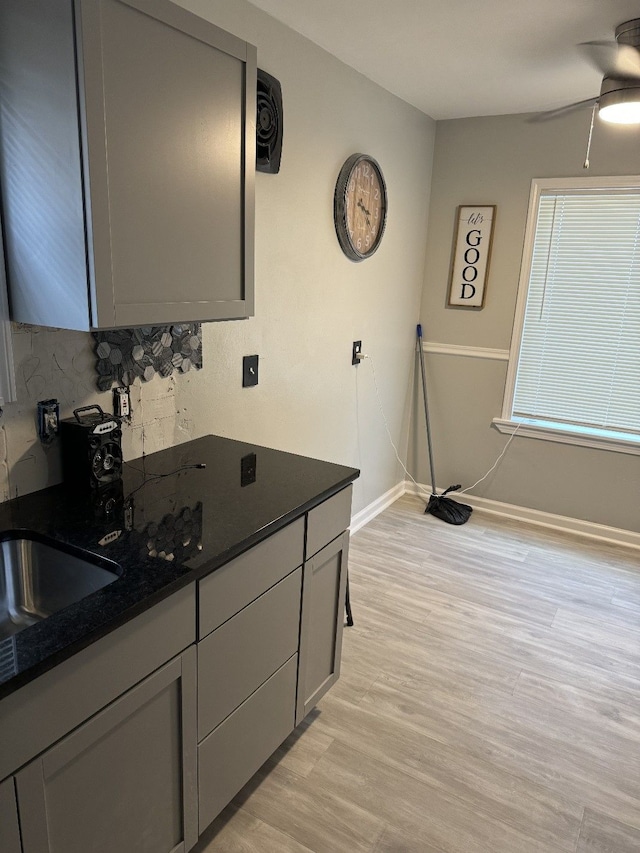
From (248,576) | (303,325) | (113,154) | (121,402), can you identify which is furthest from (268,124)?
(248,576)

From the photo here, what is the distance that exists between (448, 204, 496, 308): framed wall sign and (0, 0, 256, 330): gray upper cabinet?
7.70 feet

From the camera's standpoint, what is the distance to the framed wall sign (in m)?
A: 3.65

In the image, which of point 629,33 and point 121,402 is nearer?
point 121,402

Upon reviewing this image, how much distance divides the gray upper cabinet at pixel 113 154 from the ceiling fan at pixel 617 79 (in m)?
1.55

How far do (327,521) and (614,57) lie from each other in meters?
2.22

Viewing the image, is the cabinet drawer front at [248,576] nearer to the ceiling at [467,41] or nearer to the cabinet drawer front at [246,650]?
the cabinet drawer front at [246,650]

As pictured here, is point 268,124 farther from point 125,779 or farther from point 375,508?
point 375,508

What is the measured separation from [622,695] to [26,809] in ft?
6.99

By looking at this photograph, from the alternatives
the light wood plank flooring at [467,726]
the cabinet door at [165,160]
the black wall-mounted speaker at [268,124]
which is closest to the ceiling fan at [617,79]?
the black wall-mounted speaker at [268,124]

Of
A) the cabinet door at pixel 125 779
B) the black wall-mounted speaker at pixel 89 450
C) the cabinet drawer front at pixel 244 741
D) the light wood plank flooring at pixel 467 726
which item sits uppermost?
the black wall-mounted speaker at pixel 89 450

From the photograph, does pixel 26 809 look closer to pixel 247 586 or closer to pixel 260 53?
pixel 247 586

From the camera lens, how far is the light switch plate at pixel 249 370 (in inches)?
93.9

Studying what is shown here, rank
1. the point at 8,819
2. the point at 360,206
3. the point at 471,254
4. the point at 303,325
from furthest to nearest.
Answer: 1. the point at 471,254
2. the point at 360,206
3. the point at 303,325
4. the point at 8,819

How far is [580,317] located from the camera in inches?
139
